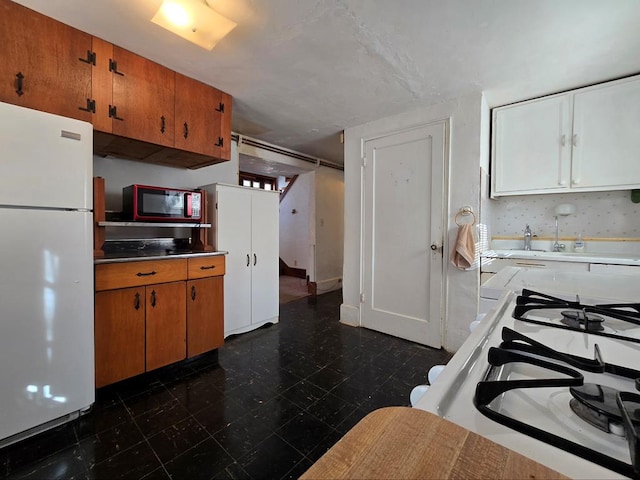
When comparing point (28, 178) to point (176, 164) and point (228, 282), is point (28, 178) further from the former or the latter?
point (228, 282)

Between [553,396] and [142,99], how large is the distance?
257cm

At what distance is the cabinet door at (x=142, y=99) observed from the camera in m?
1.87

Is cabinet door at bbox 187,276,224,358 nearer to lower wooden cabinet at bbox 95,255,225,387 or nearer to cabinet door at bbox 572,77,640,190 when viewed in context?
lower wooden cabinet at bbox 95,255,225,387

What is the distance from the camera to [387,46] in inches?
71.2

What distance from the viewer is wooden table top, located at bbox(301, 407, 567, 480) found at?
31 cm

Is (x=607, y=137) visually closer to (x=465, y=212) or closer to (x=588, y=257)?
(x=588, y=257)

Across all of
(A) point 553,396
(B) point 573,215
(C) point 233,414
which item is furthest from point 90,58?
(B) point 573,215

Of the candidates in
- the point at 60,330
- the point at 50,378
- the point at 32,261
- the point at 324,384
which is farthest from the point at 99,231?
the point at 324,384

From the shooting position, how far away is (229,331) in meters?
2.79

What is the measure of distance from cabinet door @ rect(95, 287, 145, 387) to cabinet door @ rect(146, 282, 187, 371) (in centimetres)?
5

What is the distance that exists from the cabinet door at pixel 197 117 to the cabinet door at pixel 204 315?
111 cm

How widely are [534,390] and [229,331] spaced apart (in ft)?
8.86

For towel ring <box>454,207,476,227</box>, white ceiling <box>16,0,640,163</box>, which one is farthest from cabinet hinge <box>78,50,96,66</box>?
towel ring <box>454,207,476,227</box>

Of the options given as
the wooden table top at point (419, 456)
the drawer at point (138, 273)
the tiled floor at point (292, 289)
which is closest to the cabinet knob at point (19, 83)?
the drawer at point (138, 273)
